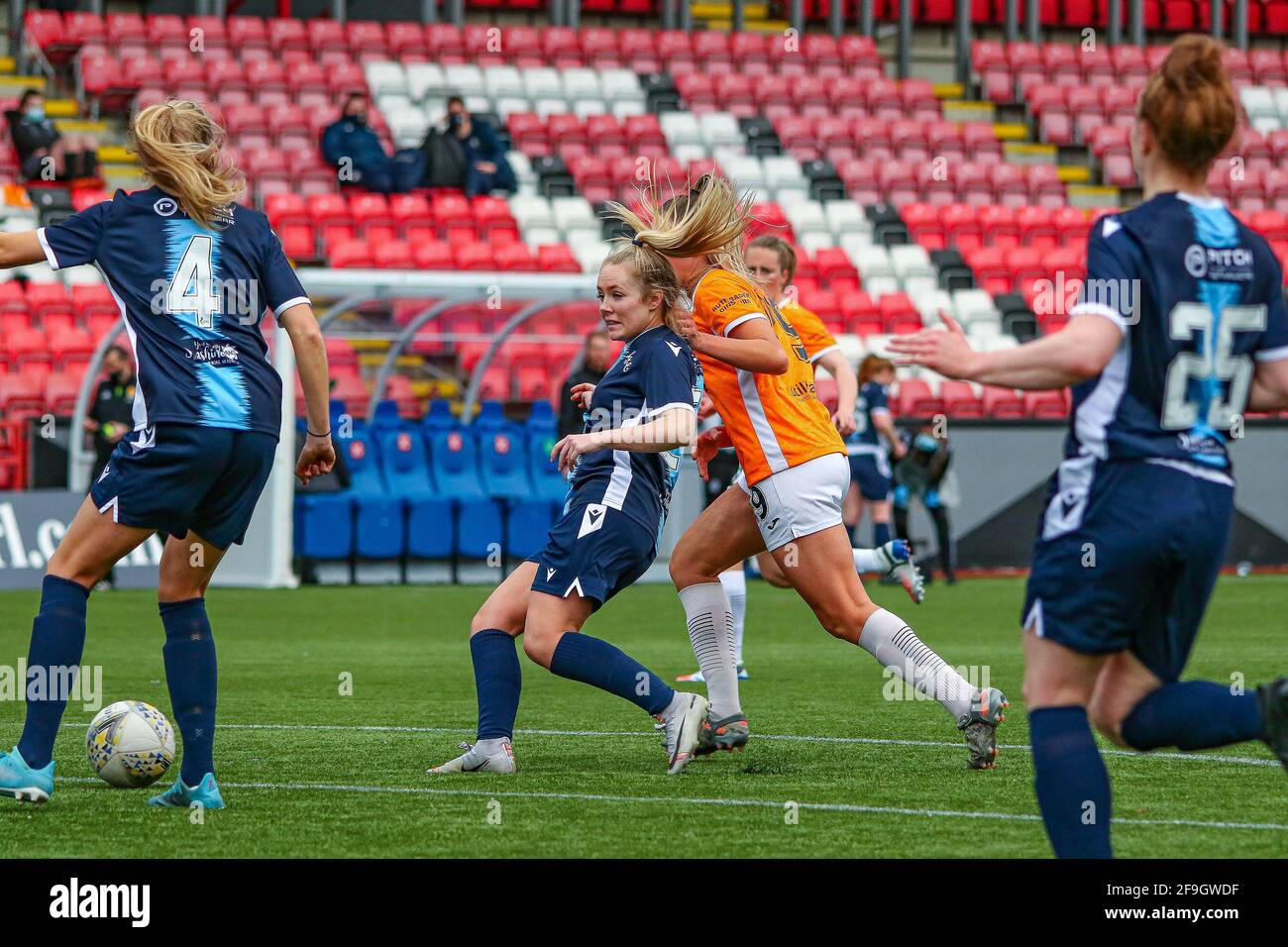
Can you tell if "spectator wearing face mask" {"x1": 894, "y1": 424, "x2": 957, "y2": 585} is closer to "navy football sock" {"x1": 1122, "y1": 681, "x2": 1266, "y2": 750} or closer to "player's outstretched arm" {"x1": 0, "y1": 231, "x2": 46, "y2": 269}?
"player's outstretched arm" {"x1": 0, "y1": 231, "x2": 46, "y2": 269}

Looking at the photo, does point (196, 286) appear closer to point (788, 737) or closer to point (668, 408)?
point (668, 408)

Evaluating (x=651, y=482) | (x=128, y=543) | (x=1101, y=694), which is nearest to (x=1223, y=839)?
(x=1101, y=694)

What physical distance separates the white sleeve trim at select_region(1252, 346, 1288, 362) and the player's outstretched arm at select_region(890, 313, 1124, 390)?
43cm

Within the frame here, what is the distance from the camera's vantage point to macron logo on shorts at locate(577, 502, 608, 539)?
6.41m

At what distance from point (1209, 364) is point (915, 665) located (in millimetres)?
2645

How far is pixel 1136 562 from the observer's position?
3.85m

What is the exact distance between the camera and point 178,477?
5.32 meters

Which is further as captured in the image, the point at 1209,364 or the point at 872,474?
the point at 872,474

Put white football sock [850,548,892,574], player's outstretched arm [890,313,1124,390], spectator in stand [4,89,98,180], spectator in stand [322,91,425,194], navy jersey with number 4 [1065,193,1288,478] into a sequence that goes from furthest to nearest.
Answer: spectator in stand [322,91,425,194]
spectator in stand [4,89,98,180]
white football sock [850,548,892,574]
navy jersey with number 4 [1065,193,1288,478]
player's outstretched arm [890,313,1124,390]

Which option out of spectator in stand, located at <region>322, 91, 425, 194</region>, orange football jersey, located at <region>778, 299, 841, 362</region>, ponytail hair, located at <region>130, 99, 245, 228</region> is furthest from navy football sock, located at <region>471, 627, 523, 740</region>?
spectator in stand, located at <region>322, 91, 425, 194</region>

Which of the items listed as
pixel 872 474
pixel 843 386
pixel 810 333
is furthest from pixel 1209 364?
pixel 872 474

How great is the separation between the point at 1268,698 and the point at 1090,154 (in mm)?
26193

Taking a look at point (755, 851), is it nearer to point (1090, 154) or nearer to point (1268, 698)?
point (1268, 698)

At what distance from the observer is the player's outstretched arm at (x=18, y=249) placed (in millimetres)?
5262
